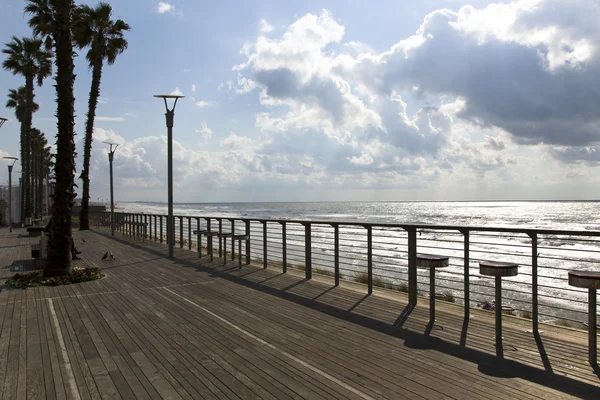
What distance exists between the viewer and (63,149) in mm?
7824

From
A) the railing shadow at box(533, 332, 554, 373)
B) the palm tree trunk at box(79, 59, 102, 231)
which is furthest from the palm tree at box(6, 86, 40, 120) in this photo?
the railing shadow at box(533, 332, 554, 373)

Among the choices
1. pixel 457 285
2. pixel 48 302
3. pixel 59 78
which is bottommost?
pixel 457 285

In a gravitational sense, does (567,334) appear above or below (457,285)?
above

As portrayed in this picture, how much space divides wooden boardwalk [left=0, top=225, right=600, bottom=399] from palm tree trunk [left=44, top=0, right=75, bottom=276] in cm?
139

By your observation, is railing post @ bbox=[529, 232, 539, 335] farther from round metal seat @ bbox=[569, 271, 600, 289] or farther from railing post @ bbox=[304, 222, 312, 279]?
railing post @ bbox=[304, 222, 312, 279]

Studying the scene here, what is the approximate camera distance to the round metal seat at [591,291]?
3.22 meters

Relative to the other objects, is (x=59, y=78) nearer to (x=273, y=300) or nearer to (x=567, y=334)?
(x=273, y=300)

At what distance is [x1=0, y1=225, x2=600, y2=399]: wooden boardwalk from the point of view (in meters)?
3.02

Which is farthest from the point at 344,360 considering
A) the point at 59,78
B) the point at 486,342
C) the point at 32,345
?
the point at 59,78

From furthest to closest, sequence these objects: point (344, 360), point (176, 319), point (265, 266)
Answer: point (265, 266) < point (176, 319) < point (344, 360)

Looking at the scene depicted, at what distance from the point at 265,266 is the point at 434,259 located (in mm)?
4533

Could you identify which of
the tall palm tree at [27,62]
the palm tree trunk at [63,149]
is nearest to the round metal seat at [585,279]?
the palm tree trunk at [63,149]

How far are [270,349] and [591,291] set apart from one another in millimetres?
2652

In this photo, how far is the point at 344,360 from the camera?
355cm
